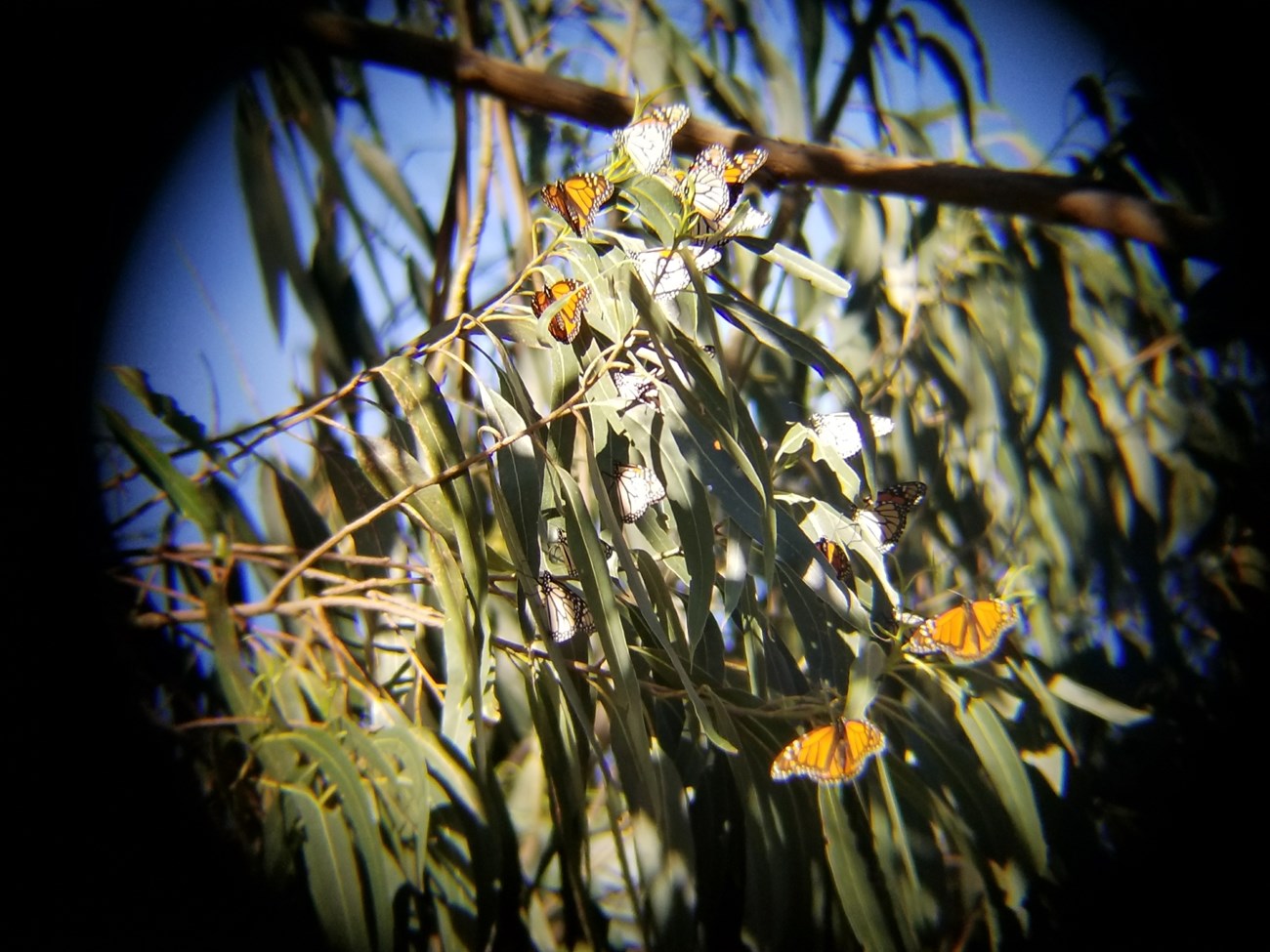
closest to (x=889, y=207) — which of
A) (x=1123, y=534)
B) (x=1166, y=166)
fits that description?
(x=1166, y=166)

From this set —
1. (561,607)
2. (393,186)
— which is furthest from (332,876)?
(393,186)

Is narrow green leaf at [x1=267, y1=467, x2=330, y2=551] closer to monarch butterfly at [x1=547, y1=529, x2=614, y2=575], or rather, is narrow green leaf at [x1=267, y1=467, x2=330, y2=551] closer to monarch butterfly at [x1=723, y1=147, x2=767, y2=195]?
monarch butterfly at [x1=547, y1=529, x2=614, y2=575]

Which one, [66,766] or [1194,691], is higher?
[66,766]

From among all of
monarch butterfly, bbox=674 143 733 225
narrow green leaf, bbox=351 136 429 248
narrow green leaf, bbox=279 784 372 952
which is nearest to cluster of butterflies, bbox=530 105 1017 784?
monarch butterfly, bbox=674 143 733 225

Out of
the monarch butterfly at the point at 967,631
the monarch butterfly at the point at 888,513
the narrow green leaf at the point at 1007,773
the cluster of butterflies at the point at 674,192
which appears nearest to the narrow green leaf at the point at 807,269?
the cluster of butterflies at the point at 674,192

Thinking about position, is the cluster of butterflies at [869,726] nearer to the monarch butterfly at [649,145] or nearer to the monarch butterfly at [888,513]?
the monarch butterfly at [888,513]

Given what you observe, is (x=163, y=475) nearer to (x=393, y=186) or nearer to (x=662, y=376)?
(x=662, y=376)

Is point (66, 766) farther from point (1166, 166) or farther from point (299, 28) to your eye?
point (1166, 166)
